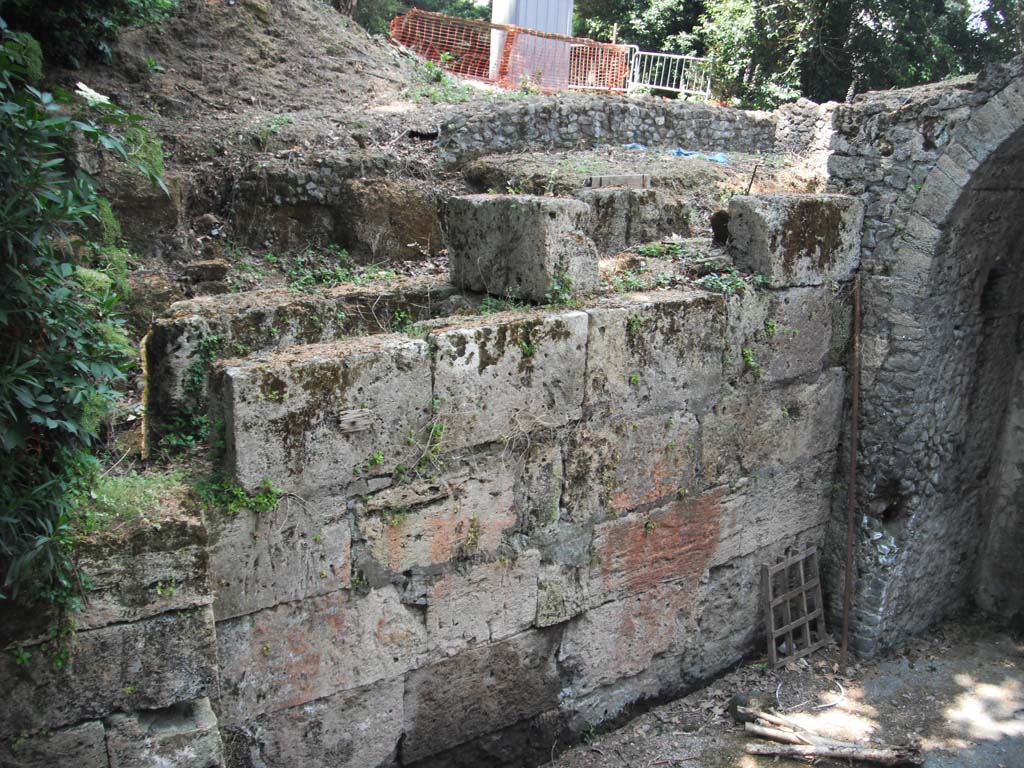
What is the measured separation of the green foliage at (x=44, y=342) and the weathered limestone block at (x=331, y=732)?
1.13 m

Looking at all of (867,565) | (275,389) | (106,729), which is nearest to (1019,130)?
(867,565)

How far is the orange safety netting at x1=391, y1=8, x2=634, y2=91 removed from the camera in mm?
14836

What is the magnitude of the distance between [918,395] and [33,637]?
4.67 metres

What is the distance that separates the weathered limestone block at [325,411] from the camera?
10.2ft

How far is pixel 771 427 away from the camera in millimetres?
4879

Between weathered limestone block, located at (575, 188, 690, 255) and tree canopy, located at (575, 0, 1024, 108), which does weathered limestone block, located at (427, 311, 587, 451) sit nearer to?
weathered limestone block, located at (575, 188, 690, 255)

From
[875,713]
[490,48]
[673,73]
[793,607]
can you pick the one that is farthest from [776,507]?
[673,73]

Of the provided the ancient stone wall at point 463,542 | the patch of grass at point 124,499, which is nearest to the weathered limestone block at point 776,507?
the ancient stone wall at point 463,542

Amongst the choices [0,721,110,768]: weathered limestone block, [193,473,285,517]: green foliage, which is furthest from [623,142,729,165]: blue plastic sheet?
[0,721,110,768]: weathered limestone block

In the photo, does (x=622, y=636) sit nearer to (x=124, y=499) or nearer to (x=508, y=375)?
(x=508, y=375)

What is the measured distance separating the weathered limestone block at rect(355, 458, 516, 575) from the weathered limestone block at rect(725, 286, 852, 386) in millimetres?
1574

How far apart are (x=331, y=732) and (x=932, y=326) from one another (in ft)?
13.1

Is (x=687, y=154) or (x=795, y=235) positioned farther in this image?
(x=687, y=154)

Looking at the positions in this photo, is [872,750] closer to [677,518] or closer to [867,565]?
[867,565]
